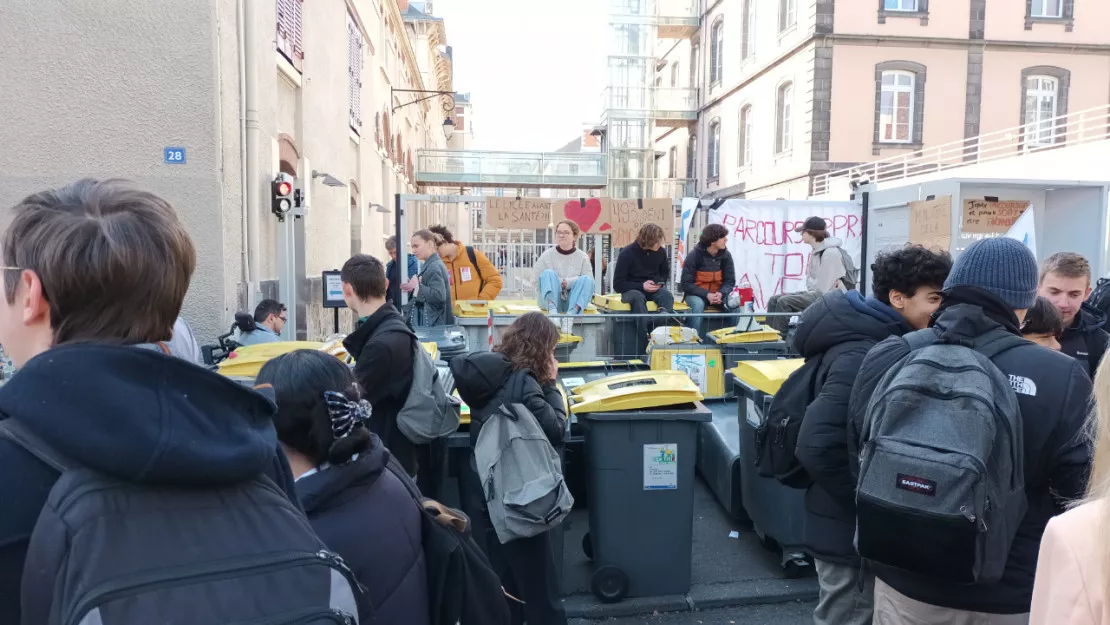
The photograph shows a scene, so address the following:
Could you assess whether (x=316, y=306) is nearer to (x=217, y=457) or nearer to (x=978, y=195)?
(x=978, y=195)

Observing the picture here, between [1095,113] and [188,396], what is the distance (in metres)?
33.6

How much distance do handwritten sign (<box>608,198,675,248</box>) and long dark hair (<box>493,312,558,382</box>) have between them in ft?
20.0

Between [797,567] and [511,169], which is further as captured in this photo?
[511,169]

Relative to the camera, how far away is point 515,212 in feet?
31.7

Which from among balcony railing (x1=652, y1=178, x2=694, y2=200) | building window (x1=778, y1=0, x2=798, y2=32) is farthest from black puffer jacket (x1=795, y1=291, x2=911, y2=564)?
balcony railing (x1=652, y1=178, x2=694, y2=200)

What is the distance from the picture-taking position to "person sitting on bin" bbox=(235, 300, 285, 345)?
5.91 metres

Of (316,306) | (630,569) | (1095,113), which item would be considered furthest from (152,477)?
(1095,113)

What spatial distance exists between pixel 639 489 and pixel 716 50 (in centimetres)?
3500

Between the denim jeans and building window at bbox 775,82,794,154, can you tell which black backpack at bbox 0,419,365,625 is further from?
building window at bbox 775,82,794,154

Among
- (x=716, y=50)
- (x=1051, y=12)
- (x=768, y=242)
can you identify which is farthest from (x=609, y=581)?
(x=716, y=50)

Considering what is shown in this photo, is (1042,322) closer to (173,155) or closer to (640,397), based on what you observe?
(640,397)

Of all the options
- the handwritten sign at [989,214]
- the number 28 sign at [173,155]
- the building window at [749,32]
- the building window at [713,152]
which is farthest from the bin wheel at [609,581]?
the building window at [713,152]

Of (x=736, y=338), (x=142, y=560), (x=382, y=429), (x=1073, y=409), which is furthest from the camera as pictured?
(x=736, y=338)

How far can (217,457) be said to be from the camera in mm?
1026
